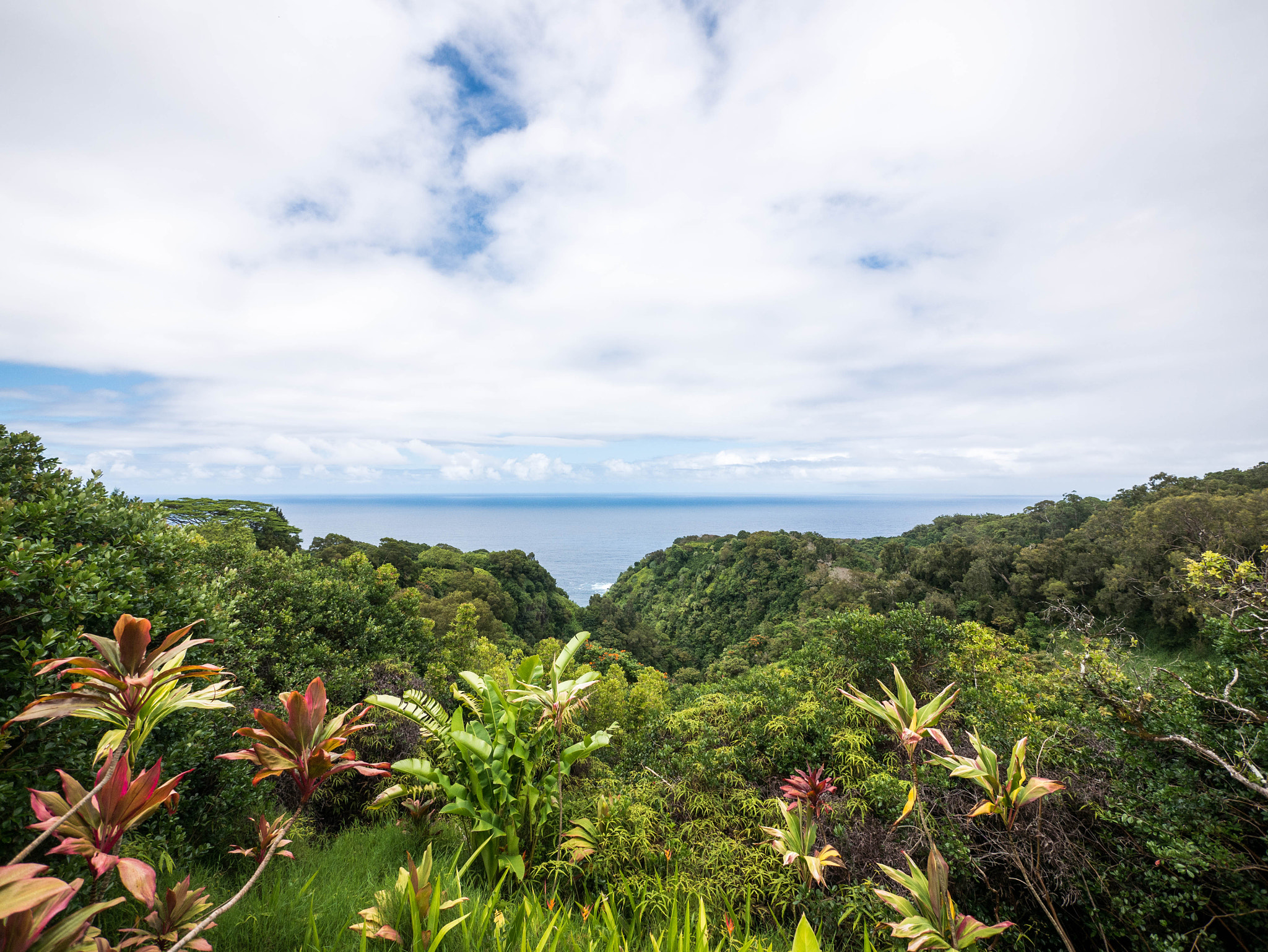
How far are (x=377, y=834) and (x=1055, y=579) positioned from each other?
1058 inches

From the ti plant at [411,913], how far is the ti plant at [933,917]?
156cm

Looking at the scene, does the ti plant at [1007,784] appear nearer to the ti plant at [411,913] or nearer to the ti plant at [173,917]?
the ti plant at [411,913]

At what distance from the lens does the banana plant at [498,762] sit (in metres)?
2.90

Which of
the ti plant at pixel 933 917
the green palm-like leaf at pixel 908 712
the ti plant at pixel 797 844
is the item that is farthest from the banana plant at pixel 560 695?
the ti plant at pixel 933 917

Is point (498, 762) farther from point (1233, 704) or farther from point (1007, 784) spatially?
point (1233, 704)

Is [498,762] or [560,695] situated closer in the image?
[560,695]

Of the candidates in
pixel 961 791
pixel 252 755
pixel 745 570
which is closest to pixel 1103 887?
pixel 961 791

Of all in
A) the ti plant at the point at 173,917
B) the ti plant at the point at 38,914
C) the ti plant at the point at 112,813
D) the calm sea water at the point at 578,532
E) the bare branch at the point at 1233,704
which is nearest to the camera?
the ti plant at the point at 38,914

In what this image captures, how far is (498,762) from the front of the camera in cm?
299

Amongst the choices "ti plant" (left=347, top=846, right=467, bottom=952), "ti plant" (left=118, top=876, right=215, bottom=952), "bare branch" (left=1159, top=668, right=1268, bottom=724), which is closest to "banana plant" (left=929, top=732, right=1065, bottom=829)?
"bare branch" (left=1159, top=668, right=1268, bottom=724)

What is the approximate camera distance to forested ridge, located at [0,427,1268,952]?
207cm

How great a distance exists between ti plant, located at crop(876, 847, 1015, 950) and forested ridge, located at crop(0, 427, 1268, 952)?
0.06 ft

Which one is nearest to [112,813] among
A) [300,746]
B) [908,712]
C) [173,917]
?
[300,746]

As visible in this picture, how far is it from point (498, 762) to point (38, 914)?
2125 mm
